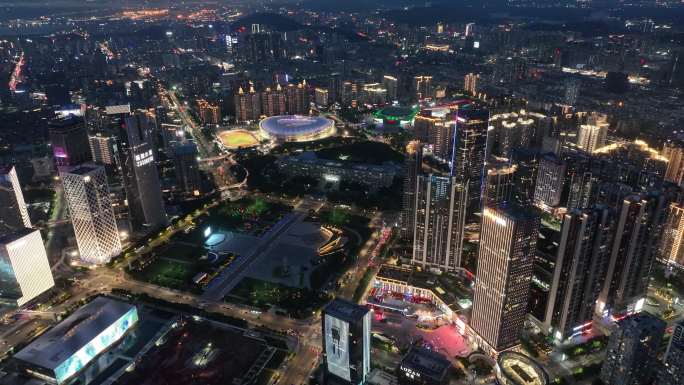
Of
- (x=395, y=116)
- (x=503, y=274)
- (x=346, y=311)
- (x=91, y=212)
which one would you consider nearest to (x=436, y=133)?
(x=395, y=116)

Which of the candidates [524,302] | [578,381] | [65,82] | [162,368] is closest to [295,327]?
[162,368]

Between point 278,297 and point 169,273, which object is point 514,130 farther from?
point 169,273

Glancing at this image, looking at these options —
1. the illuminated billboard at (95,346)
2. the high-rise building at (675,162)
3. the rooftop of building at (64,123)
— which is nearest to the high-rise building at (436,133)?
the high-rise building at (675,162)

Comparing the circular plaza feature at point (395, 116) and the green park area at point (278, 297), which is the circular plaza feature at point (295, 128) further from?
the green park area at point (278, 297)

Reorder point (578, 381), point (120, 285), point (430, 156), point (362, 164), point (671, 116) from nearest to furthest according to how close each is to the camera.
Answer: point (578, 381)
point (120, 285)
point (362, 164)
point (430, 156)
point (671, 116)

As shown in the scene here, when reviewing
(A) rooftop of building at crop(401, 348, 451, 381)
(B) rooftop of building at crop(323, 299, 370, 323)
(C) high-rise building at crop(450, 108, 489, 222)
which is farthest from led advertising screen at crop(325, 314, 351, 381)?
(C) high-rise building at crop(450, 108, 489, 222)

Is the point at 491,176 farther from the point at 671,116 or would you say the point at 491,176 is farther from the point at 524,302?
the point at 671,116
